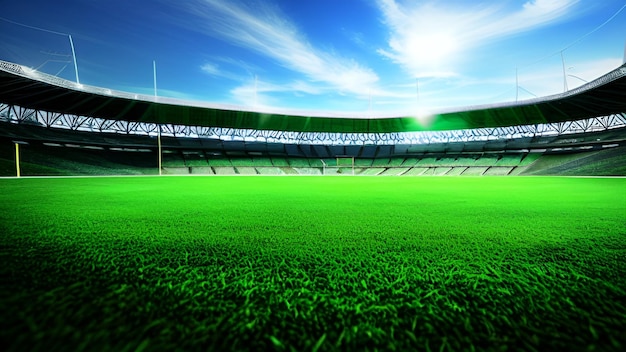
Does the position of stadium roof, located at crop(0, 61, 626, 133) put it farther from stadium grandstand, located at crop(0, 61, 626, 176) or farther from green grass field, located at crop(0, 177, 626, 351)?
green grass field, located at crop(0, 177, 626, 351)

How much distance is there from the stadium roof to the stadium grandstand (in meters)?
0.12

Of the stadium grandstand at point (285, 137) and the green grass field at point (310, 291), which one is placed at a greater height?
the stadium grandstand at point (285, 137)

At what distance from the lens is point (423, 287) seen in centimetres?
124

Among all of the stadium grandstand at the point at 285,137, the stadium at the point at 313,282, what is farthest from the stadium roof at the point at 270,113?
the stadium at the point at 313,282

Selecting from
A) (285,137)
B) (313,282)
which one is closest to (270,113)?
(285,137)

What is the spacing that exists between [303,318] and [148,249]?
140cm

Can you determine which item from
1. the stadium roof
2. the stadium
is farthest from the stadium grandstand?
the stadium

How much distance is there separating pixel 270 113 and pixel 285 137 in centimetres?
1305

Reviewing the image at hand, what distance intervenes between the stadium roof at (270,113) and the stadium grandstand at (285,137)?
0.39 feet

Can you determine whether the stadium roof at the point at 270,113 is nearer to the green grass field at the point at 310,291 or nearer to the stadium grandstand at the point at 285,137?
the stadium grandstand at the point at 285,137

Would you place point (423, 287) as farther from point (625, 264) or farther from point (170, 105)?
point (170, 105)

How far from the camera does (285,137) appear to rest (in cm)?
4853

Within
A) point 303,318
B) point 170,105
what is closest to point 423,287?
point 303,318

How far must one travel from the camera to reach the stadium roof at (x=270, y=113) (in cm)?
2189
